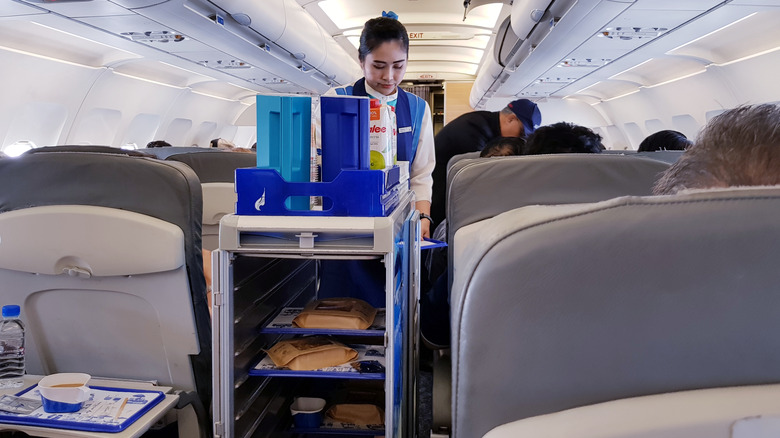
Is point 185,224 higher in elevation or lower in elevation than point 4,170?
lower

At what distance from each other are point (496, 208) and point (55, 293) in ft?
5.23

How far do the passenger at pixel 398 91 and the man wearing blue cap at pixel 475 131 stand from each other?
1398mm

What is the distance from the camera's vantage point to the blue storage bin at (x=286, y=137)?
167cm

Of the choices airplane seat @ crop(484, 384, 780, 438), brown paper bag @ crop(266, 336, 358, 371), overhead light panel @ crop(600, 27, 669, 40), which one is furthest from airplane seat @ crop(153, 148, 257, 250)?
overhead light panel @ crop(600, 27, 669, 40)

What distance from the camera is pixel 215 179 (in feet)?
12.0

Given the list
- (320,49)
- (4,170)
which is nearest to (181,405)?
(4,170)

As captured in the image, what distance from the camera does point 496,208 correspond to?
210 cm

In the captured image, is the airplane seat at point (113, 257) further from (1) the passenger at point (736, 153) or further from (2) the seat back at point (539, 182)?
(1) the passenger at point (736, 153)

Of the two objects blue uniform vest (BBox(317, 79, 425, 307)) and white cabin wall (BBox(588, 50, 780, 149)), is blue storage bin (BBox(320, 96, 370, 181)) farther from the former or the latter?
white cabin wall (BBox(588, 50, 780, 149))

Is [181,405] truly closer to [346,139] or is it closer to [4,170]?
[4,170]

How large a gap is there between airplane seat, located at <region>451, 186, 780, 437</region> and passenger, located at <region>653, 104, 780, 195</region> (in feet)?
→ 1.24

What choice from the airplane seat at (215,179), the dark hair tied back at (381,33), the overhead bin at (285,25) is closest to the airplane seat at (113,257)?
the dark hair tied back at (381,33)

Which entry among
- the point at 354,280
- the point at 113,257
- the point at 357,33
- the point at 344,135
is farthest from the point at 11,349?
the point at 357,33

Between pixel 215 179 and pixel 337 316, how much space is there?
2.05 meters
